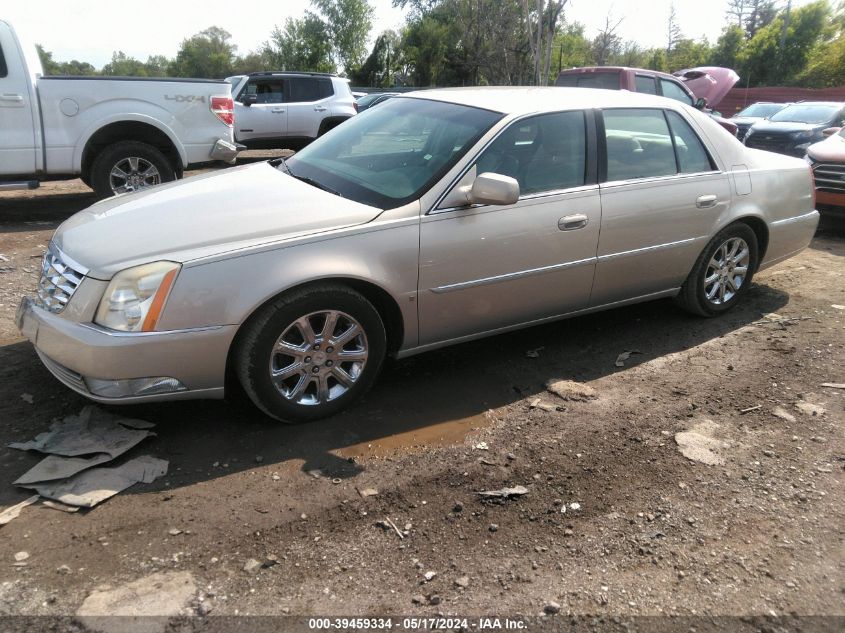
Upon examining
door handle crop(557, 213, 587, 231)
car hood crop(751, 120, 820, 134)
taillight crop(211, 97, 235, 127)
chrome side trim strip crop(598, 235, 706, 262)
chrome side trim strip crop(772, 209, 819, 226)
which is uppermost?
taillight crop(211, 97, 235, 127)

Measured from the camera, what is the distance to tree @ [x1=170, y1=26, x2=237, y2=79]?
74.0 metres

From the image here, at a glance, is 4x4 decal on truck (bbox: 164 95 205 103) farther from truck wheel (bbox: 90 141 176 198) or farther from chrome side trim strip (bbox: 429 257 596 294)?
chrome side trim strip (bbox: 429 257 596 294)

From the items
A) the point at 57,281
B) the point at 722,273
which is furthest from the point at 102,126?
the point at 722,273

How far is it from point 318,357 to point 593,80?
34.0 feet

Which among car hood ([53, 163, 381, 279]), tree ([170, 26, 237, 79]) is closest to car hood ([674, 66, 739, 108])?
car hood ([53, 163, 381, 279])

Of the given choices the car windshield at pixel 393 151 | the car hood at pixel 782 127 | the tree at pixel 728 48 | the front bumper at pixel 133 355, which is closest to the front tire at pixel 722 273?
the car windshield at pixel 393 151

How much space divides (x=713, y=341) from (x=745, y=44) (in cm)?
4948

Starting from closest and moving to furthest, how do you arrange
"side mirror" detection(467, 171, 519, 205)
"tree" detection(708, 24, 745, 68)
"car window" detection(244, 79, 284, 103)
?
"side mirror" detection(467, 171, 519, 205) < "car window" detection(244, 79, 284, 103) < "tree" detection(708, 24, 745, 68)

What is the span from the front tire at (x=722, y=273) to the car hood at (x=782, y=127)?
10.1 meters

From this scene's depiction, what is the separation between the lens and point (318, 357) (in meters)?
3.56

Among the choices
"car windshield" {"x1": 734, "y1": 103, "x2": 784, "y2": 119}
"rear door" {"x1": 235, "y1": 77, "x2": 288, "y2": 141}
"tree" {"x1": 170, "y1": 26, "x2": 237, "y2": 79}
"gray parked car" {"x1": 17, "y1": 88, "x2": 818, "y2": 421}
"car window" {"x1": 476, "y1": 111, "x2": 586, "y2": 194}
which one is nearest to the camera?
"gray parked car" {"x1": 17, "y1": 88, "x2": 818, "y2": 421}

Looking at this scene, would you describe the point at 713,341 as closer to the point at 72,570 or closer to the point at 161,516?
the point at 161,516

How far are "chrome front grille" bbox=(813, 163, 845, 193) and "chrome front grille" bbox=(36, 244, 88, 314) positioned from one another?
8.37 m

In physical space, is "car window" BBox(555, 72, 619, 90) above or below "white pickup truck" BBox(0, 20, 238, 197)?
above
